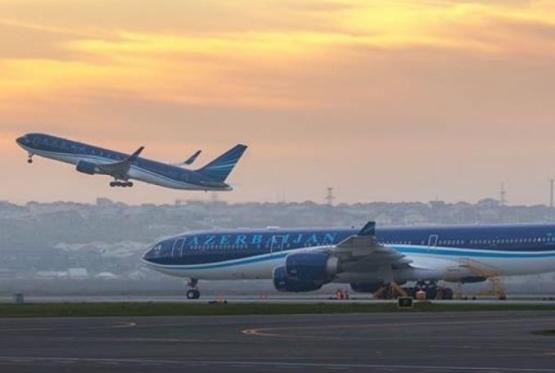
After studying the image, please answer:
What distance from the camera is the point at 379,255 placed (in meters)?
92.4

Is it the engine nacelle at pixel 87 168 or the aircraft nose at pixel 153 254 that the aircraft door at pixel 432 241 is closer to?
the aircraft nose at pixel 153 254

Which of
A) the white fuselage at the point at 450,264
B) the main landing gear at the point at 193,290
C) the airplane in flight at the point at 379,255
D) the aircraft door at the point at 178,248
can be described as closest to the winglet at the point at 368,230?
the airplane in flight at the point at 379,255

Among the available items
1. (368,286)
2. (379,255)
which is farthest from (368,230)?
(368,286)

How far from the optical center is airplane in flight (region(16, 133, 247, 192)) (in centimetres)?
11112

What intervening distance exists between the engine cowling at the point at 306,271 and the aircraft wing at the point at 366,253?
2.33 feet
